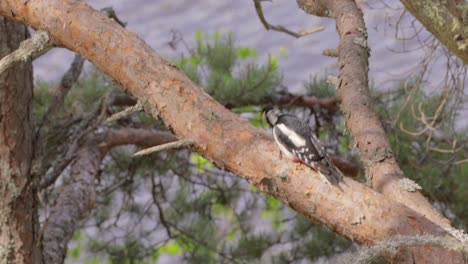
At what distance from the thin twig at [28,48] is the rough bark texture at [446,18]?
642 millimetres

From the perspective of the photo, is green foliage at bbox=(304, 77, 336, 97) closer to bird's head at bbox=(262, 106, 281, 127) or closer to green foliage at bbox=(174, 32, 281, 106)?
green foliage at bbox=(174, 32, 281, 106)

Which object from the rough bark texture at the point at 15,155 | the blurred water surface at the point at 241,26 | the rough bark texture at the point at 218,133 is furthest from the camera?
the blurred water surface at the point at 241,26

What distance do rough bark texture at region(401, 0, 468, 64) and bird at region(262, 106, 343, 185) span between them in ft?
0.73

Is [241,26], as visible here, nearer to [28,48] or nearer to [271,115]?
[271,115]

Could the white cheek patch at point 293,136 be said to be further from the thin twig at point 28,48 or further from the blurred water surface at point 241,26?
the blurred water surface at point 241,26

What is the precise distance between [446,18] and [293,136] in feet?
1.35

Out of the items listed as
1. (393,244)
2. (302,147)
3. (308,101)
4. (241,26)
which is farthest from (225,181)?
(393,244)

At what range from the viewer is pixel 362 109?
1300 mm

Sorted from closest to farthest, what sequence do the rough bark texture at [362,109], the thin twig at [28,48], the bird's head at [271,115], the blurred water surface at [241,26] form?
the rough bark texture at [362,109] < the thin twig at [28,48] < the bird's head at [271,115] < the blurred water surface at [241,26]

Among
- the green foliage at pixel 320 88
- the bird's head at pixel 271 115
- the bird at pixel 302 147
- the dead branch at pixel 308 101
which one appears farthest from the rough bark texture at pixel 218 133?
the green foliage at pixel 320 88

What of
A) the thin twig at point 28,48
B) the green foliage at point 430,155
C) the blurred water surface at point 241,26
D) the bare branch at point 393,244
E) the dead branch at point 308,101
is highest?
the blurred water surface at point 241,26

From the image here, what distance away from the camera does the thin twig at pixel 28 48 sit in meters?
1.24

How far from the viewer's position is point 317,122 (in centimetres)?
256

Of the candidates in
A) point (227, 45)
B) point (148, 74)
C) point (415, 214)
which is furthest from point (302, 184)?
point (227, 45)
